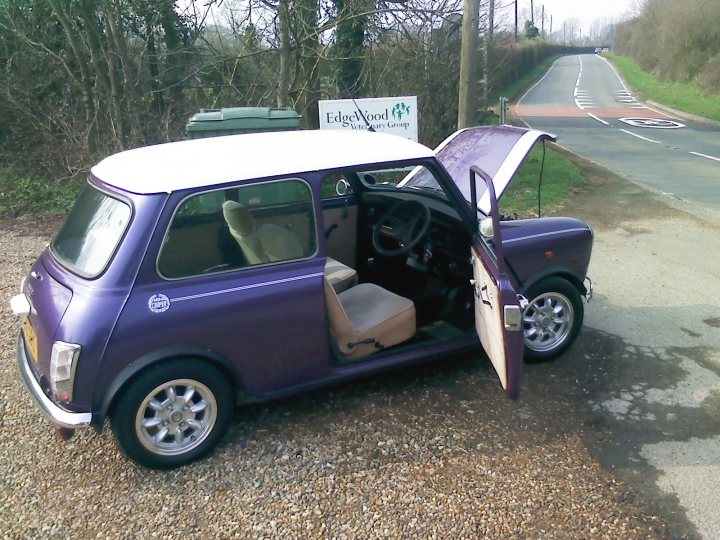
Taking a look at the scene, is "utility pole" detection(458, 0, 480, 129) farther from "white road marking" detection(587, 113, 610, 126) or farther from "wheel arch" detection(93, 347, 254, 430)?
"white road marking" detection(587, 113, 610, 126)

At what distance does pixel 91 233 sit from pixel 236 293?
2.93 feet

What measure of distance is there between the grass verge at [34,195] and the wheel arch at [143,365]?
25.2 feet

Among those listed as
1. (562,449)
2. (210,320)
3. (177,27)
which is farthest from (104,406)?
(177,27)

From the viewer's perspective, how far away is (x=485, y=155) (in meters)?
4.76

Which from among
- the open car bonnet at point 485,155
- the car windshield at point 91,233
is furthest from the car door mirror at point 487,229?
the car windshield at point 91,233

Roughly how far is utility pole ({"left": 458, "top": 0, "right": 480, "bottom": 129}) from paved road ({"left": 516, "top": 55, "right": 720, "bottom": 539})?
2268 millimetres

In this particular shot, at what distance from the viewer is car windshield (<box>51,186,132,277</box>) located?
132 inches

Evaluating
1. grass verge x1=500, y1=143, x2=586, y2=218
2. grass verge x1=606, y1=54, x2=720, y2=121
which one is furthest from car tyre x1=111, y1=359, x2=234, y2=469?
grass verge x1=606, y1=54, x2=720, y2=121

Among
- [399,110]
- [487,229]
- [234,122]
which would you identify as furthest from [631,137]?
[487,229]

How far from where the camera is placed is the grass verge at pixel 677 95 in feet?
89.2

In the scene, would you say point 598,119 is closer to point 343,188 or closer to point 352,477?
point 343,188

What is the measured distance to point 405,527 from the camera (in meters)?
→ 3.05

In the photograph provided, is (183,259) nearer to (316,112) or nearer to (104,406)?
(104,406)

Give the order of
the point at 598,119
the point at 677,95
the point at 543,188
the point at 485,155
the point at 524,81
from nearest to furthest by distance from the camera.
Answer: the point at 485,155, the point at 543,188, the point at 598,119, the point at 677,95, the point at 524,81
